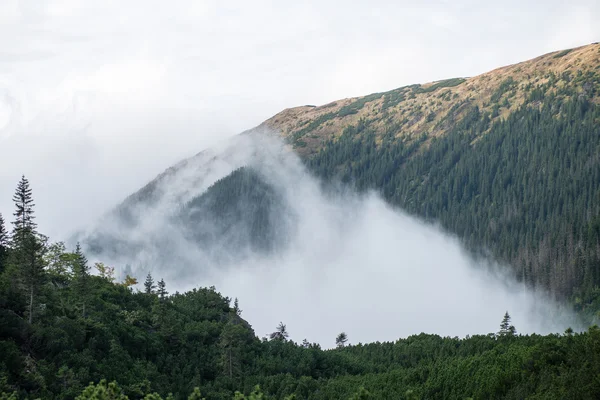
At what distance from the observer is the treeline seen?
7981cm

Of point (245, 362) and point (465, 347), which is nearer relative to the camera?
point (245, 362)

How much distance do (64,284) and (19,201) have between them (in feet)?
60.5

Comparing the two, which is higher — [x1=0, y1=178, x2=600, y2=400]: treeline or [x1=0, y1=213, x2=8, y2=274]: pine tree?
[x1=0, y1=213, x2=8, y2=274]: pine tree

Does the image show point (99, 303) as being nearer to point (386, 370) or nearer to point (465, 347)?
point (386, 370)

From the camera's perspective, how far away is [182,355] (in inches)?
4141

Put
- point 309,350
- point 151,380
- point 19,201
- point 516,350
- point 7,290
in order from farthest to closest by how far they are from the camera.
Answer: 1. point 309,350
2. point 516,350
3. point 19,201
4. point 151,380
5. point 7,290

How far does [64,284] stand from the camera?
11306 cm

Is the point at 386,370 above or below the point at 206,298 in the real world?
below

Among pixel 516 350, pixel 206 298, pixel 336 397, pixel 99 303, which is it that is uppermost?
pixel 206 298

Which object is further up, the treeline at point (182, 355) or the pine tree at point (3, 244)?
the pine tree at point (3, 244)

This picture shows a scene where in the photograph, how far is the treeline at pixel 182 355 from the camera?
262 ft

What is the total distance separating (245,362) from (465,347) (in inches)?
1820

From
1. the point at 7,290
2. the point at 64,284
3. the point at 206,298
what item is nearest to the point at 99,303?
the point at 64,284

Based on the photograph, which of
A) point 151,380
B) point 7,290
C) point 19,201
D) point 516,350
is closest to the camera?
point 7,290
